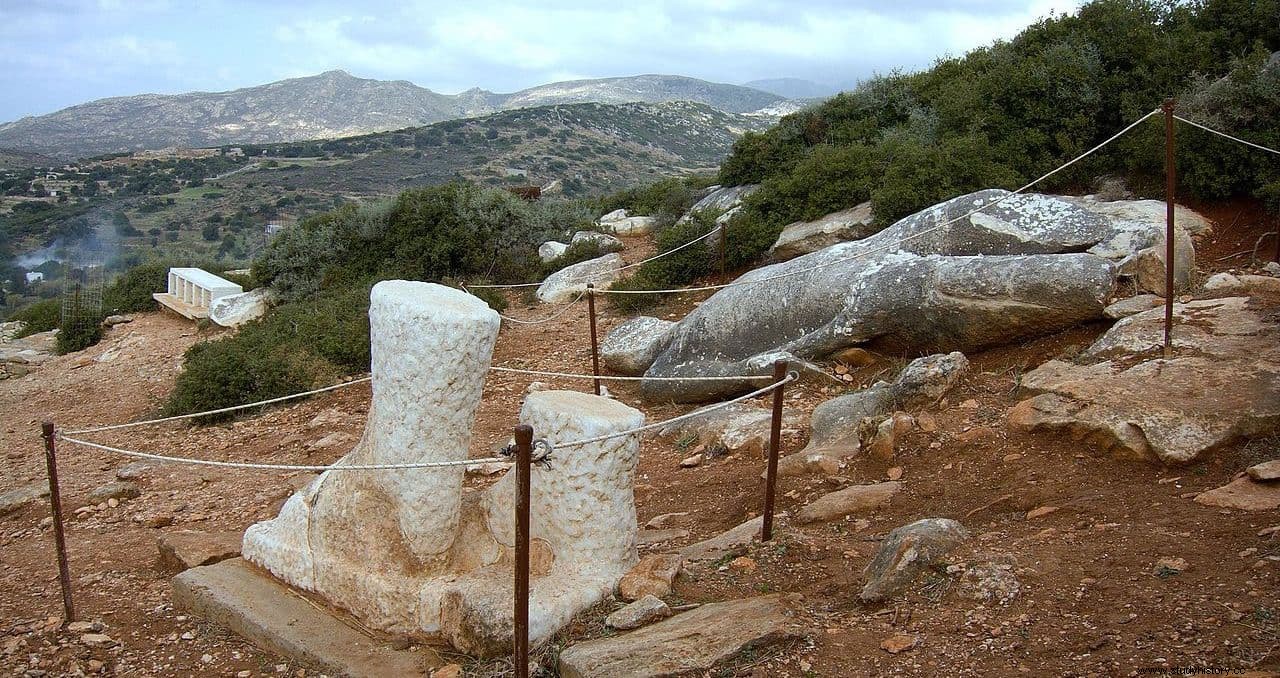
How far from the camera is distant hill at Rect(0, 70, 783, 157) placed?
8334 centimetres

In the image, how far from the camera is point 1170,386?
15.9 feet

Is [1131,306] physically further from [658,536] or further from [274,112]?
[274,112]

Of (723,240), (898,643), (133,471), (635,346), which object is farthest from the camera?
(723,240)

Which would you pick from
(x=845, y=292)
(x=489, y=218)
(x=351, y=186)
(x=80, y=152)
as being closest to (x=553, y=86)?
(x=80, y=152)

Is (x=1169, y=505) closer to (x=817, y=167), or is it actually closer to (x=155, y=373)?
(x=817, y=167)

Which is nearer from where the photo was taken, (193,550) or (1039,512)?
(1039,512)

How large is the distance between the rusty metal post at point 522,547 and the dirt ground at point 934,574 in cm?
27

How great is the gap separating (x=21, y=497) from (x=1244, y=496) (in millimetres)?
8107

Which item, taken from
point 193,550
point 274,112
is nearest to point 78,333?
point 193,550

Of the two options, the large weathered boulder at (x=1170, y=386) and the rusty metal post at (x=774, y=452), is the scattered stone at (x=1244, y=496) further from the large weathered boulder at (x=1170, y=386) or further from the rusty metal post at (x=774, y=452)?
the rusty metal post at (x=774, y=452)

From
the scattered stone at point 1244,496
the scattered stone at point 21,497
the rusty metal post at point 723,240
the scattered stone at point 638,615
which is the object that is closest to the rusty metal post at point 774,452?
the scattered stone at point 638,615

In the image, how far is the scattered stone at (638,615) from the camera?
12.0 ft

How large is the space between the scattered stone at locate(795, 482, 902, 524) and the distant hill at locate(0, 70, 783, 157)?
251 feet

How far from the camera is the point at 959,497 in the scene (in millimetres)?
4711
